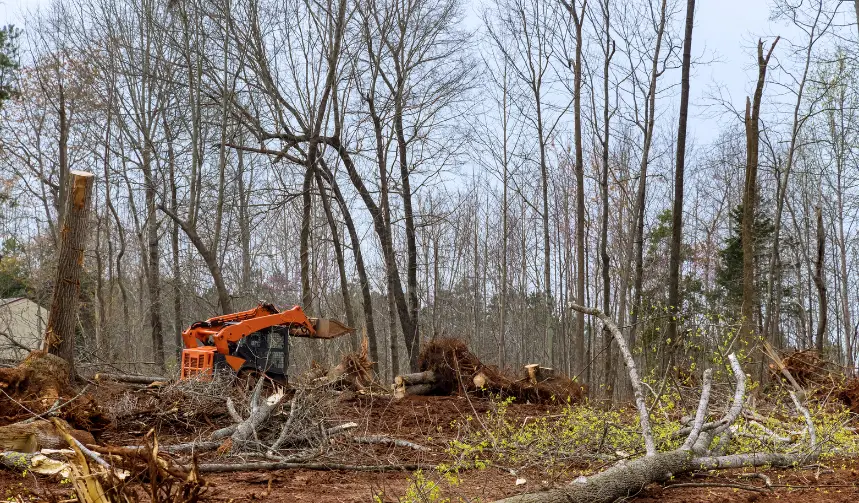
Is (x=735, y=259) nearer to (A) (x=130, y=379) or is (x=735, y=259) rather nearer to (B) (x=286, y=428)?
(A) (x=130, y=379)

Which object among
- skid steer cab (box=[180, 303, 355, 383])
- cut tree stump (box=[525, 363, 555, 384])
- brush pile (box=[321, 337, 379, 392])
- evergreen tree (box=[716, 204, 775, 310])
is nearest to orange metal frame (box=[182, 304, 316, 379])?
skid steer cab (box=[180, 303, 355, 383])

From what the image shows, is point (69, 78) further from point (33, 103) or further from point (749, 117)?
point (749, 117)

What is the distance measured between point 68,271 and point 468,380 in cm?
653

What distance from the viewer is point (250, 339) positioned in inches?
389

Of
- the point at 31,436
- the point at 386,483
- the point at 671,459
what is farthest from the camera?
the point at 31,436

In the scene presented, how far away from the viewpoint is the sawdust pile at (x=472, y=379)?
1198cm

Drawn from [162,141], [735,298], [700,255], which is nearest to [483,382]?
[162,141]

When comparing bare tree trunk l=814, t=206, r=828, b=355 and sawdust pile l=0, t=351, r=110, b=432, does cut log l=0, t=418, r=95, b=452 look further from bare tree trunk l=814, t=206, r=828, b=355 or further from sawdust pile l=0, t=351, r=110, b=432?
bare tree trunk l=814, t=206, r=828, b=355

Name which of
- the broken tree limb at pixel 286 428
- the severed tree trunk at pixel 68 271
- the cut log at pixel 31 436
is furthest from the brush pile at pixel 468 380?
the cut log at pixel 31 436

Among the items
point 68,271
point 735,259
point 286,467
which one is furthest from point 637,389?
point 735,259

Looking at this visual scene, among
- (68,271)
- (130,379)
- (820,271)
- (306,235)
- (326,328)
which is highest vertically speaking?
(306,235)

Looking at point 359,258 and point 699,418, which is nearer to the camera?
point 699,418

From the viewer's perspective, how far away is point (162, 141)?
→ 17016 mm

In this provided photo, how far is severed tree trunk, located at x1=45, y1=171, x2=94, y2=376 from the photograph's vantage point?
800cm
